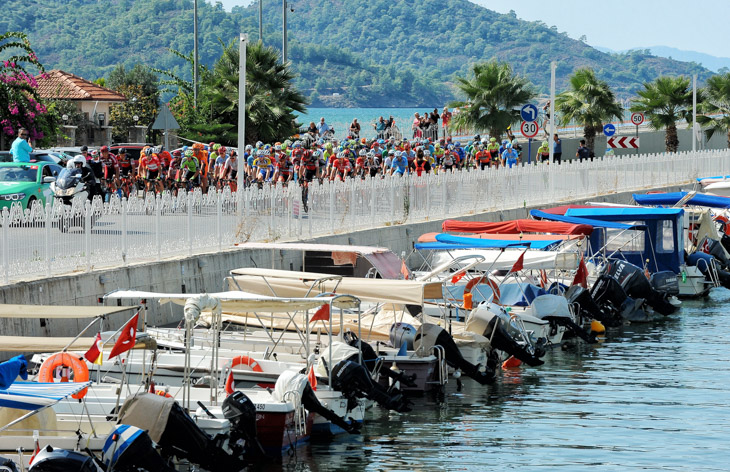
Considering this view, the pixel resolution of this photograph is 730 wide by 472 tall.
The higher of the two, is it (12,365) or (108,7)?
(108,7)

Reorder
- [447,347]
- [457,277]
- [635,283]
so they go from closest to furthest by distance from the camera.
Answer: [447,347] < [457,277] < [635,283]

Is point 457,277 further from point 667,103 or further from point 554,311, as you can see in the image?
point 667,103

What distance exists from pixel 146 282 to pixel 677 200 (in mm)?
19156

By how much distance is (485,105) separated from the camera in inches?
2034

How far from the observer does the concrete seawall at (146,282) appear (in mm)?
18781

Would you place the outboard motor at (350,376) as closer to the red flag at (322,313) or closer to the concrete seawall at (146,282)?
the red flag at (322,313)

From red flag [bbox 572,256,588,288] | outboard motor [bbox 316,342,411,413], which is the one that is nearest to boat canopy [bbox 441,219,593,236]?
red flag [bbox 572,256,588,288]

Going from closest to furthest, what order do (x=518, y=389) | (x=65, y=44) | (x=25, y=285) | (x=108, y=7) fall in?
(x=25, y=285), (x=518, y=389), (x=65, y=44), (x=108, y=7)

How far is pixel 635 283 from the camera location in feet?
91.9

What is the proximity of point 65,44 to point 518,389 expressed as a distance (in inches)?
6472

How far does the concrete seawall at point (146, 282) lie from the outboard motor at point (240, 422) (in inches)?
196

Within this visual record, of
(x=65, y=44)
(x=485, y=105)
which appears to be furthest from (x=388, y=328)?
(x=65, y=44)

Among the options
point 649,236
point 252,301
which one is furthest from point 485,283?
point 252,301

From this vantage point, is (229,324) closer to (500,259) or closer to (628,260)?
(500,259)
